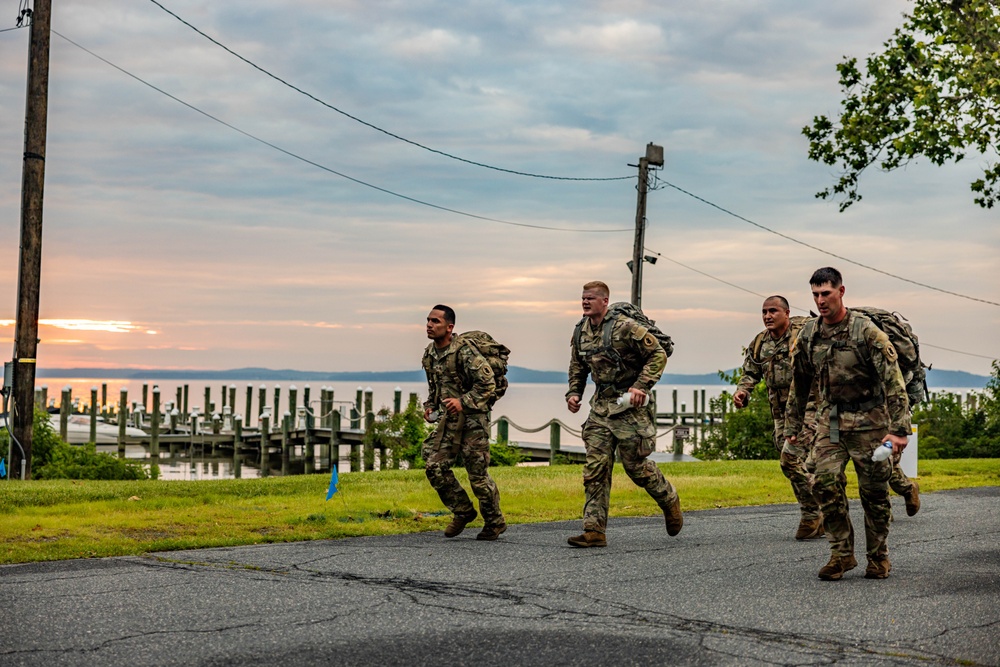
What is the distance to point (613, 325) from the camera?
955 cm

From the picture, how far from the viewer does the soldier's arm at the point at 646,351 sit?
367 inches

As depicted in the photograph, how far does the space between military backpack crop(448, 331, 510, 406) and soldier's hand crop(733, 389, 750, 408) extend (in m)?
2.08

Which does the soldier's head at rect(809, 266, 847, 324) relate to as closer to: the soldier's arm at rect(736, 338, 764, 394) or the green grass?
the soldier's arm at rect(736, 338, 764, 394)

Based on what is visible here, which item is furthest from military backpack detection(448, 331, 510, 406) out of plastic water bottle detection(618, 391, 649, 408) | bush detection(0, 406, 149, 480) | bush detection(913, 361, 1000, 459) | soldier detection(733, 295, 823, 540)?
bush detection(913, 361, 1000, 459)

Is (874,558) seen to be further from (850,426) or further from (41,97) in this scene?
(41,97)

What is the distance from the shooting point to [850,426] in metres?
7.66

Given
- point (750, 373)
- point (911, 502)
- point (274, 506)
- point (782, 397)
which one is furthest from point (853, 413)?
point (274, 506)

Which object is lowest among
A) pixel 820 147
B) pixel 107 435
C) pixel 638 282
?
pixel 107 435

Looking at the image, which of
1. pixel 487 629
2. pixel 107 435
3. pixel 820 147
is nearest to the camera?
pixel 487 629

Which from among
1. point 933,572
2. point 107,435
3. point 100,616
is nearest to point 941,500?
point 933,572

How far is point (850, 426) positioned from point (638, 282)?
20.3 metres

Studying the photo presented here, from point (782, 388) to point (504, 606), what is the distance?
15.0 feet

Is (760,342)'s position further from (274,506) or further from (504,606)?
(274,506)

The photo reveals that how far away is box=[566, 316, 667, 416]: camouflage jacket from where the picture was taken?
9.44 m
